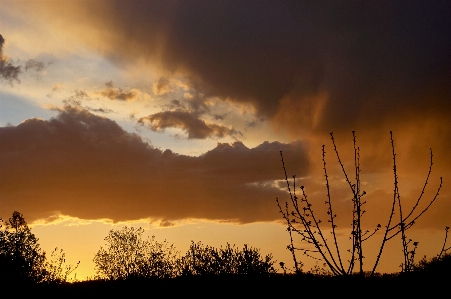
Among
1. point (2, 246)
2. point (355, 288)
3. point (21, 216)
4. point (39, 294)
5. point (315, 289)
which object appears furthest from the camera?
point (21, 216)

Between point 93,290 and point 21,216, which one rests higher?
point 21,216

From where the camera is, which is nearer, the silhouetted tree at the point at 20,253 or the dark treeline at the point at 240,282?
the dark treeline at the point at 240,282

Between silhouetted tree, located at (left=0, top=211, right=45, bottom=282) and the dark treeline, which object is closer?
the dark treeline

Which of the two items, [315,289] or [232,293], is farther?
[232,293]

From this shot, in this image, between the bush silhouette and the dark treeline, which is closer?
the dark treeline

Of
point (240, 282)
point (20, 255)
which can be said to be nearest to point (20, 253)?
point (20, 255)

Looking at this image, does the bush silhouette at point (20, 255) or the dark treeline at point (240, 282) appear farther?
the bush silhouette at point (20, 255)

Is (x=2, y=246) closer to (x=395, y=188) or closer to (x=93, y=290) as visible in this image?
(x=93, y=290)

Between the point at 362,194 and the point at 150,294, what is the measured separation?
394 inches

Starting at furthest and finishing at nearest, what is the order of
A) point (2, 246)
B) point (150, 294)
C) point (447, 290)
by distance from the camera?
point (2, 246)
point (150, 294)
point (447, 290)

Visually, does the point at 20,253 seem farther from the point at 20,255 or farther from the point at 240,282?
the point at 240,282

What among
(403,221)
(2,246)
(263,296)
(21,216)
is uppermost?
(21,216)

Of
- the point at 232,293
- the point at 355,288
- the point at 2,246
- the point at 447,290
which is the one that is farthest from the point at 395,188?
the point at 2,246

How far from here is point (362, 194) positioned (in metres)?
7.77
